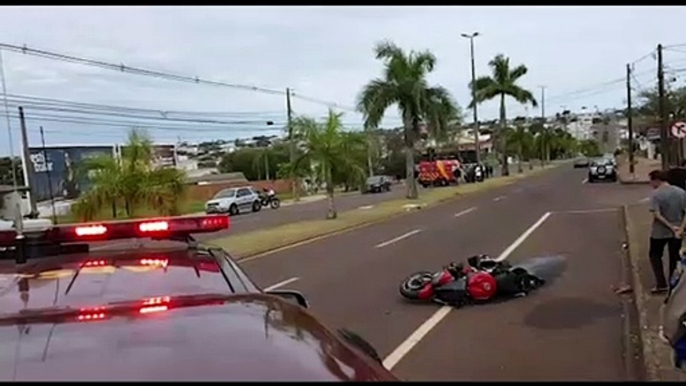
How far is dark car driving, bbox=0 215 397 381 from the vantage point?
2232mm

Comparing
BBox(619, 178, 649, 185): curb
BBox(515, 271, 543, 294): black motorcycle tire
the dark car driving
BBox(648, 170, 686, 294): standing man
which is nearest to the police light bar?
the dark car driving

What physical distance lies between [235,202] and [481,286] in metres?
37.0

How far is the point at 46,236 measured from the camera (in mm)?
4406

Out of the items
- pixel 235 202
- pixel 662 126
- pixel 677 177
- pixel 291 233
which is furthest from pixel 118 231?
pixel 235 202

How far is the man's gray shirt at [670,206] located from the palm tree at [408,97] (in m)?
30.8

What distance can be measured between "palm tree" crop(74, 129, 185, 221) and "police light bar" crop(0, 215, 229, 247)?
16995mm

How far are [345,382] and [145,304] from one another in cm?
101

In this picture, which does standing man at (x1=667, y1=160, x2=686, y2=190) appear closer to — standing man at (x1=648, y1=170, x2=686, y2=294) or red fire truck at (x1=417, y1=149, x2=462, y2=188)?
standing man at (x1=648, y1=170, x2=686, y2=294)

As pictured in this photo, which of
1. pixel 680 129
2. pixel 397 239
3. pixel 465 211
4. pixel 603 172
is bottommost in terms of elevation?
pixel 603 172

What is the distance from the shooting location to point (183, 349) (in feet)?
7.69

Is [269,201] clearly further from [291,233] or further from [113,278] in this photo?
[113,278]

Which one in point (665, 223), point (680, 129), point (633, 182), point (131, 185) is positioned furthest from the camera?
point (633, 182)

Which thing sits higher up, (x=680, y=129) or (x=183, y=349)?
(x=183, y=349)
